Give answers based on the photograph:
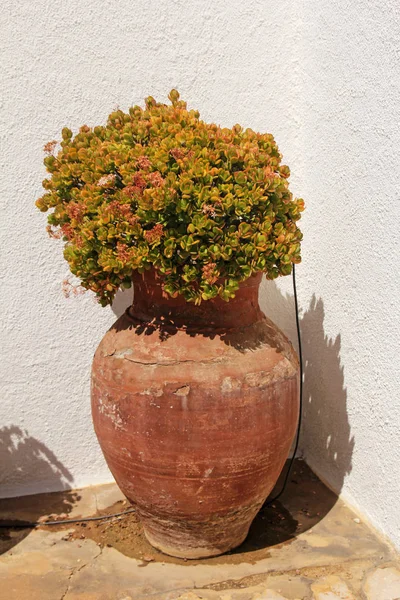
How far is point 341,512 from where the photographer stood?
3.32 m

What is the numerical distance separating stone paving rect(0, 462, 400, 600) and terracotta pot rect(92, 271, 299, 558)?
0.55 ft

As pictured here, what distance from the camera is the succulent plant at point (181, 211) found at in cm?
249

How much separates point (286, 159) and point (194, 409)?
1.62 meters

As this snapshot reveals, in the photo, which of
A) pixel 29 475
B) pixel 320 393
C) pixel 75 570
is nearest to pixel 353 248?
pixel 320 393

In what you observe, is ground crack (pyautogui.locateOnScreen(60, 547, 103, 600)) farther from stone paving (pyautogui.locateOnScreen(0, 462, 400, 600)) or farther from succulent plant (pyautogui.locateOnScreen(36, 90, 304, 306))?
succulent plant (pyautogui.locateOnScreen(36, 90, 304, 306))

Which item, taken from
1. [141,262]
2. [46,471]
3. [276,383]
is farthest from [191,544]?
[141,262]

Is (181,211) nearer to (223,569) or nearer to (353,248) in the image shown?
(353,248)

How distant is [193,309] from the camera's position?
2766 millimetres

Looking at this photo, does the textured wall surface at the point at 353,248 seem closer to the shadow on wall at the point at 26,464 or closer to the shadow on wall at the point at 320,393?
the shadow on wall at the point at 320,393

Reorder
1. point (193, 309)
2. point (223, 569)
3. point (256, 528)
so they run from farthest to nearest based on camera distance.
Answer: point (256, 528) → point (223, 569) → point (193, 309)

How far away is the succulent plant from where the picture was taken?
8.17 feet

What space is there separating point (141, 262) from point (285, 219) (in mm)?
584

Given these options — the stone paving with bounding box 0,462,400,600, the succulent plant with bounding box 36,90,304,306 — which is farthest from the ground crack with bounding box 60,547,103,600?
the succulent plant with bounding box 36,90,304,306

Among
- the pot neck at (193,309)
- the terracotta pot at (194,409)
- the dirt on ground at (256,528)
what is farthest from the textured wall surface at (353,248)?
the pot neck at (193,309)
